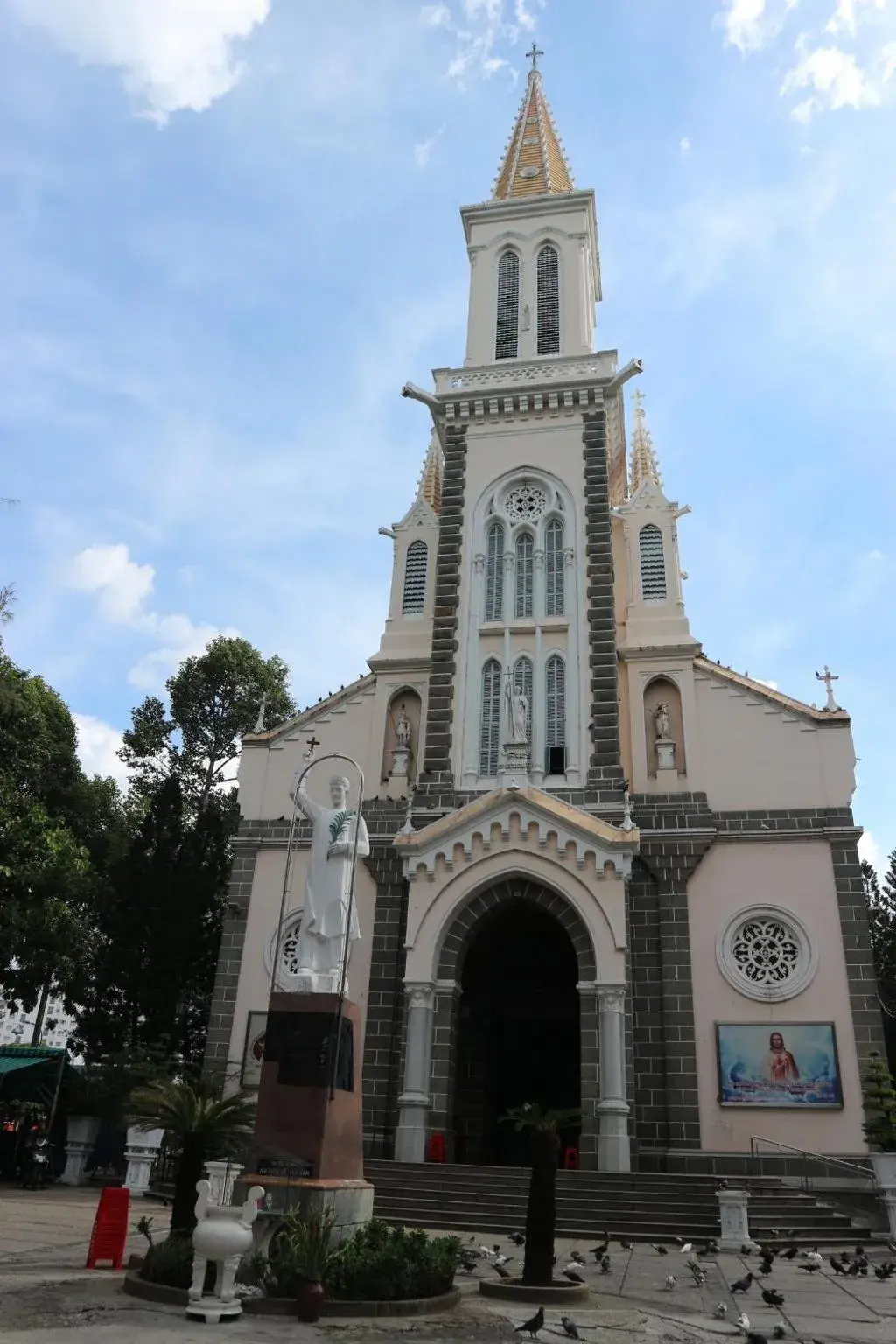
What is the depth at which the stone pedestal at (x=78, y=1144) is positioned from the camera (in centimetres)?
2481

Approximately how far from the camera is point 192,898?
26.7 m

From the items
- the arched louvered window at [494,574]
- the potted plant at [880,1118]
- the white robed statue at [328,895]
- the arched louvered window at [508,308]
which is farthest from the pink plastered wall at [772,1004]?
the arched louvered window at [508,308]

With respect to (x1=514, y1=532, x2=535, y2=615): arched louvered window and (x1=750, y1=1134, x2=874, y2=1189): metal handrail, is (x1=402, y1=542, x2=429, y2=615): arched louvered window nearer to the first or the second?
(x1=514, y1=532, x2=535, y2=615): arched louvered window

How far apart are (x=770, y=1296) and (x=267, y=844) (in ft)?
53.8

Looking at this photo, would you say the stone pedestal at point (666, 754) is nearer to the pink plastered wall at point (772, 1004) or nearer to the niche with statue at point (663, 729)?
the niche with statue at point (663, 729)

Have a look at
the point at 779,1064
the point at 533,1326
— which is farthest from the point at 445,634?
the point at 533,1326

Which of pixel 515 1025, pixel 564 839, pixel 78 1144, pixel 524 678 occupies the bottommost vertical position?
pixel 78 1144

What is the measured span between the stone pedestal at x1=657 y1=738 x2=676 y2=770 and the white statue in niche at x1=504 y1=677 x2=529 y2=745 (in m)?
3.03

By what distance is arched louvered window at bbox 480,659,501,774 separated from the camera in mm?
23688

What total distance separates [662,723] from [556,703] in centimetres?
250

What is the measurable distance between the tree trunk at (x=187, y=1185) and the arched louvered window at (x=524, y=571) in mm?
16530

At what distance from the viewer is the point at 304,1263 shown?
9086 mm

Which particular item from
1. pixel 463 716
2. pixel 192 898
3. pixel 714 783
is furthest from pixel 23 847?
pixel 714 783

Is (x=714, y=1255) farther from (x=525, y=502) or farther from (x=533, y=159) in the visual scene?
(x=533, y=159)
